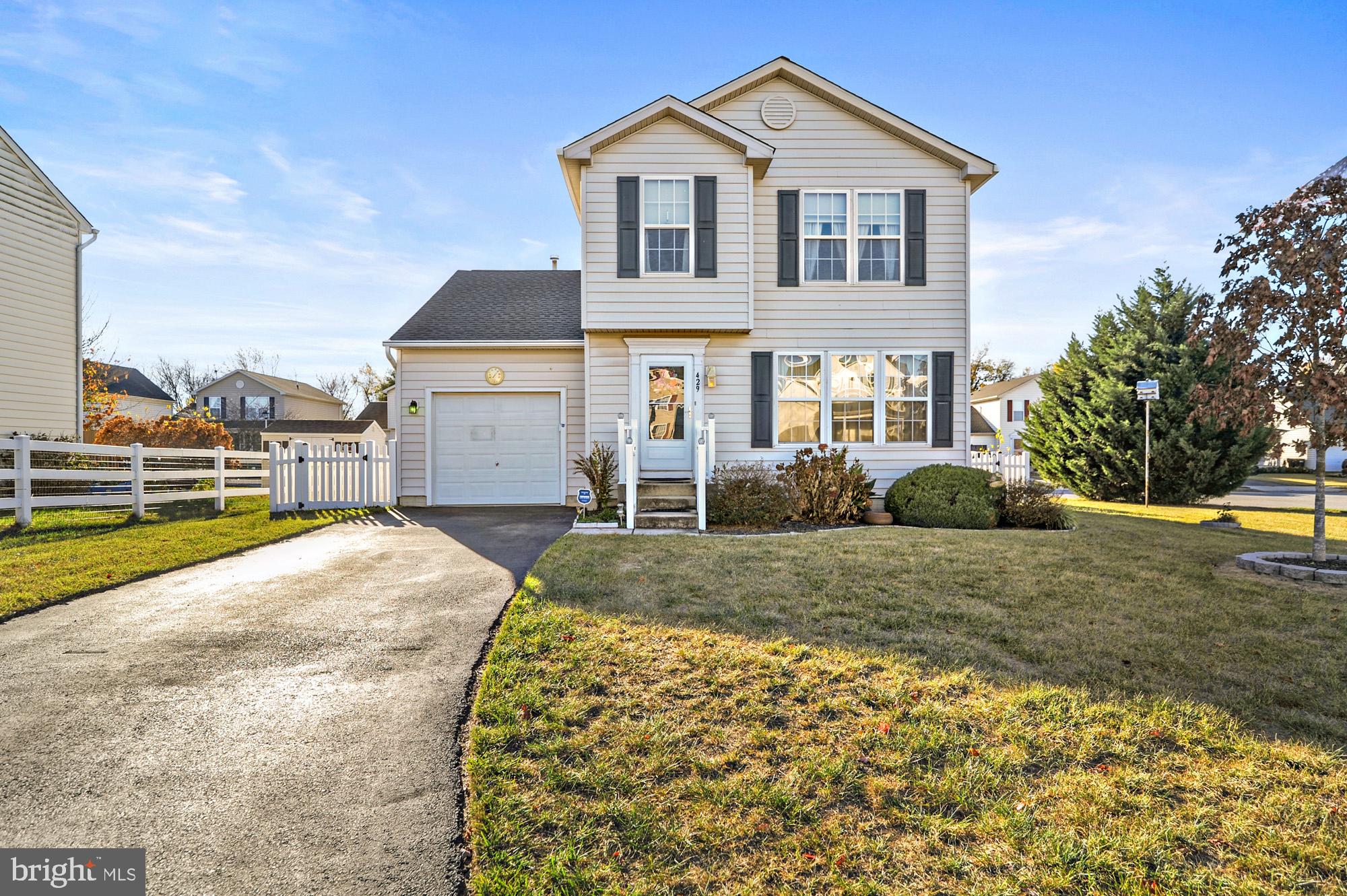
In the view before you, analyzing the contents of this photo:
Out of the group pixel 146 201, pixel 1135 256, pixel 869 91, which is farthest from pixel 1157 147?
pixel 146 201

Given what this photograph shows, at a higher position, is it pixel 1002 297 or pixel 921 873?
pixel 1002 297

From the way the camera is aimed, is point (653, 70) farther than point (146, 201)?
No

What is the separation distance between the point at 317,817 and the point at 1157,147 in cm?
1598

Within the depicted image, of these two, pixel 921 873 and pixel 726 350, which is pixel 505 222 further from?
pixel 921 873

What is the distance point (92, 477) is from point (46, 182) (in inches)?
343

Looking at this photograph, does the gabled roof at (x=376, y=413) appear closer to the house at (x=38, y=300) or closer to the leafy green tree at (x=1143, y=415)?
the house at (x=38, y=300)

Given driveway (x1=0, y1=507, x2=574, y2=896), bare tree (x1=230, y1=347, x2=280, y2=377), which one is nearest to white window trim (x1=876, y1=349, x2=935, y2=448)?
driveway (x1=0, y1=507, x2=574, y2=896)

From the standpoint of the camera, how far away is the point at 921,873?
2.05m

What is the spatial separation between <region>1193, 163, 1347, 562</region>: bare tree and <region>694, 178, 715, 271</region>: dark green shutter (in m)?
6.51

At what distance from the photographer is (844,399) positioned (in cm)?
1080

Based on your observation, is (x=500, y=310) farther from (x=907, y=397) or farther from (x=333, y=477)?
(x=907, y=397)

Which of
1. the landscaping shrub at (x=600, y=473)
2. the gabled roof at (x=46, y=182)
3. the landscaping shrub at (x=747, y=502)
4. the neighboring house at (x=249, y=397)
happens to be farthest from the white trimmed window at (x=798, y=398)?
the neighboring house at (x=249, y=397)

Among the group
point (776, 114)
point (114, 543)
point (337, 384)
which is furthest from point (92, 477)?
point (337, 384)

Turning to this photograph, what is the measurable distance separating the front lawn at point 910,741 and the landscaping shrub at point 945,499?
151 inches
